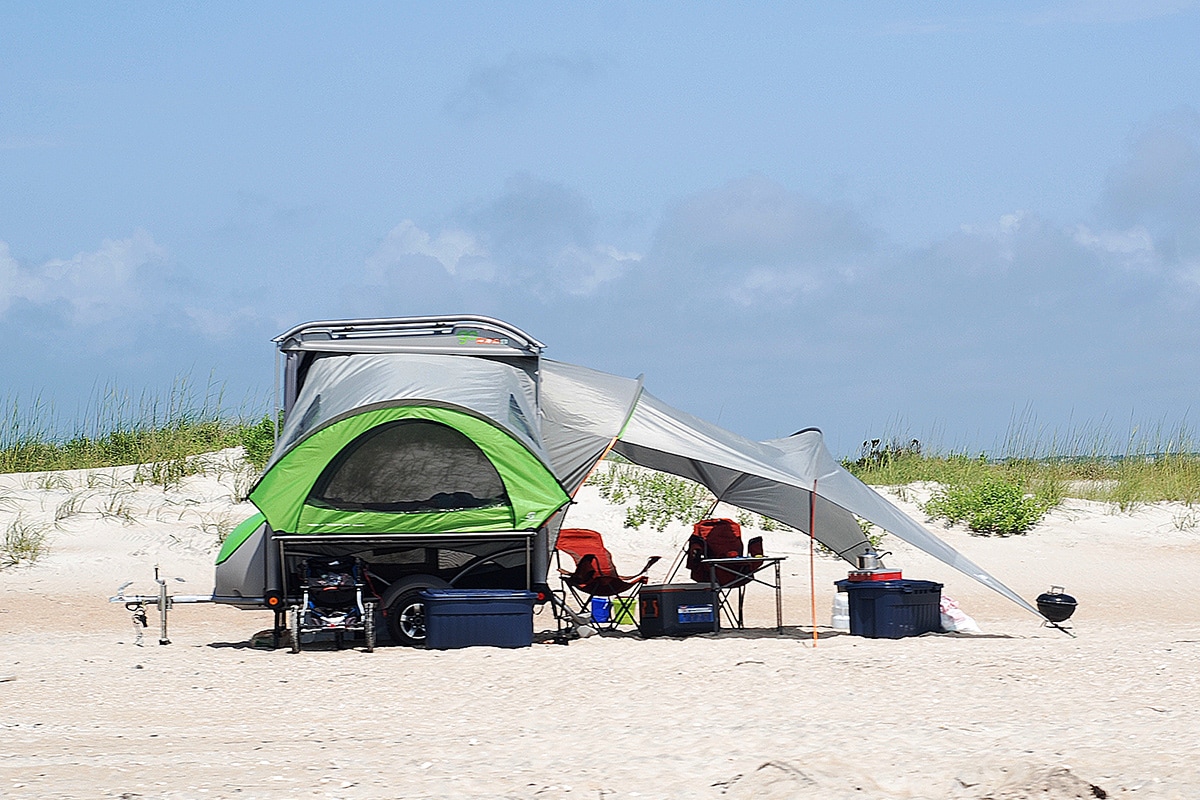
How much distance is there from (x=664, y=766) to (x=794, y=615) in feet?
22.8

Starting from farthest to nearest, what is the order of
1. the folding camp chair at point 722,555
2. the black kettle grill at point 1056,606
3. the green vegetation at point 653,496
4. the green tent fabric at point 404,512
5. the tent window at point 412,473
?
the green vegetation at point 653,496
the folding camp chair at point 722,555
the black kettle grill at point 1056,606
the tent window at point 412,473
the green tent fabric at point 404,512

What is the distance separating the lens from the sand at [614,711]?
5.59 metres

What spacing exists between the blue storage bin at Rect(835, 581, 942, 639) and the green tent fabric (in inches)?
105

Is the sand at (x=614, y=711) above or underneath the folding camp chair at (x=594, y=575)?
underneath

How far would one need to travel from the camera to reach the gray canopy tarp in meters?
10.6

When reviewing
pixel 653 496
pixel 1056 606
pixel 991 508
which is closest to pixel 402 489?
pixel 1056 606

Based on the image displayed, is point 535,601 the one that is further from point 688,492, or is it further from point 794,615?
point 688,492

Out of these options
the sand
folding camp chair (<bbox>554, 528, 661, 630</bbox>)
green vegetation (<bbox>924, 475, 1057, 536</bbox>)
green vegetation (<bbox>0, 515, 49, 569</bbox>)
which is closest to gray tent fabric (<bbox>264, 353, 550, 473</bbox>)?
folding camp chair (<bbox>554, 528, 661, 630</bbox>)

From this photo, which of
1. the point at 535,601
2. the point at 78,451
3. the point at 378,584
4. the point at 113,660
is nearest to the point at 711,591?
the point at 535,601

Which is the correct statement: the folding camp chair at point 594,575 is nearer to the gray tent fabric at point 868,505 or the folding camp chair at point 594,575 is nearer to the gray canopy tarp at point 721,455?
the gray canopy tarp at point 721,455

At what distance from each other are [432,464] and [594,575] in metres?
1.71

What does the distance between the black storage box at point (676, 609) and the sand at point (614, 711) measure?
6.2 inches

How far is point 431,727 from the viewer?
6.93m

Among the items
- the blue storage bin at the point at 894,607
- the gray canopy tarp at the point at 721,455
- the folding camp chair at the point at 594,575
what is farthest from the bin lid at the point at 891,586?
the folding camp chair at the point at 594,575
